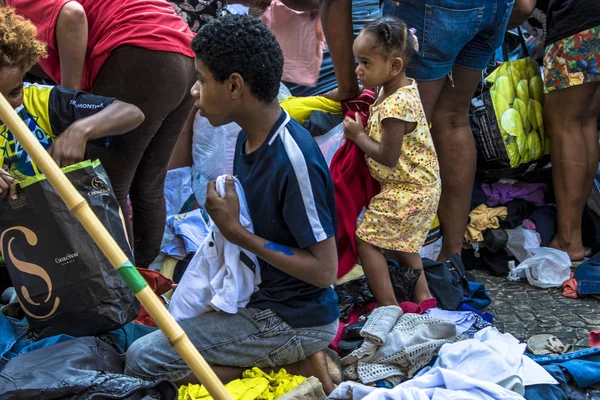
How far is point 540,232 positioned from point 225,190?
281 centimetres

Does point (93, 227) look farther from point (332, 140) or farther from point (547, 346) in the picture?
point (332, 140)

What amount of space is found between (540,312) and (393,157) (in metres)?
1.27

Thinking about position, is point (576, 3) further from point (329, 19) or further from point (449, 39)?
point (329, 19)

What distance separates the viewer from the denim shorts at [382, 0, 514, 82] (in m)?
3.60

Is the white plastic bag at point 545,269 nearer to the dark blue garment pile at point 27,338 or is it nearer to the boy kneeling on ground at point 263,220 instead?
the boy kneeling on ground at point 263,220

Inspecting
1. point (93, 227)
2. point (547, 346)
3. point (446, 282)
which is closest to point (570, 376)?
point (547, 346)

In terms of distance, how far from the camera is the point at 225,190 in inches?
104

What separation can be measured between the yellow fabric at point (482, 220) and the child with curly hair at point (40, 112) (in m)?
2.52

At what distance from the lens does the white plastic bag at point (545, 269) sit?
4.31 metres

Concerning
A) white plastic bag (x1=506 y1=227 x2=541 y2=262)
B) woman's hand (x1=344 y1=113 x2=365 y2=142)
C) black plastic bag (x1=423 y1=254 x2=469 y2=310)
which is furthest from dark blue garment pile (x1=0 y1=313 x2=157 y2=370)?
white plastic bag (x1=506 y1=227 x2=541 y2=262)

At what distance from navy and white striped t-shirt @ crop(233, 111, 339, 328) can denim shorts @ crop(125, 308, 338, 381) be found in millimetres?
49

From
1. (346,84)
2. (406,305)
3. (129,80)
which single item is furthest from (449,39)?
(129,80)

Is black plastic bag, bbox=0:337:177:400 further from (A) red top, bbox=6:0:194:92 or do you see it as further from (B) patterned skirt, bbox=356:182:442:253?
(B) patterned skirt, bbox=356:182:442:253

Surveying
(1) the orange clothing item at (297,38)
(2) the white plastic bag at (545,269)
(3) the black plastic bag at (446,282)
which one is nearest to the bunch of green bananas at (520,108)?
(2) the white plastic bag at (545,269)
